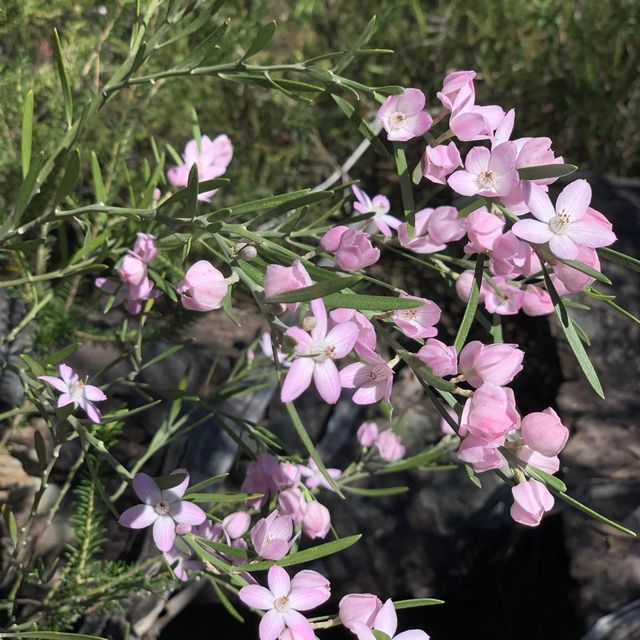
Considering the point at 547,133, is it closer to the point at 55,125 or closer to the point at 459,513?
the point at 459,513

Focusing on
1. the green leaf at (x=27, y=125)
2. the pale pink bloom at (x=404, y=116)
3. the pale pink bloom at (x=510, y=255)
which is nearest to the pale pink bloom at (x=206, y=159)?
the green leaf at (x=27, y=125)

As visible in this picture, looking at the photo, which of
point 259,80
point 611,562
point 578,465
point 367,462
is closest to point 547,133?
point 578,465

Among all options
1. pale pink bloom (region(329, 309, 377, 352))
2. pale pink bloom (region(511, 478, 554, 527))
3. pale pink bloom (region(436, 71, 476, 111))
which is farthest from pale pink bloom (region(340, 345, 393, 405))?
pale pink bloom (region(436, 71, 476, 111))

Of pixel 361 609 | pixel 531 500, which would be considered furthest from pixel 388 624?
pixel 531 500

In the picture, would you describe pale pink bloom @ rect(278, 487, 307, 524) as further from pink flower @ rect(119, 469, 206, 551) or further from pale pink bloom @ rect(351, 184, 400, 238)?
pale pink bloom @ rect(351, 184, 400, 238)

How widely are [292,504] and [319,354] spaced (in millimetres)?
242

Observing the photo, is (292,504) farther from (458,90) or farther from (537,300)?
(458,90)

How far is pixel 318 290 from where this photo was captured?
455 mm

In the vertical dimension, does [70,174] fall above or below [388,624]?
above

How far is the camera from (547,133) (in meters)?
2.04

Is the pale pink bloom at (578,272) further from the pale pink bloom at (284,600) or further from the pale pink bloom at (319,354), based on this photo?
the pale pink bloom at (284,600)

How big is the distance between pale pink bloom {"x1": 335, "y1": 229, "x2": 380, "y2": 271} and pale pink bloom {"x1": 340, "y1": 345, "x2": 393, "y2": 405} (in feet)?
0.24

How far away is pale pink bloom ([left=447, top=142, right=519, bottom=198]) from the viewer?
0.53 meters

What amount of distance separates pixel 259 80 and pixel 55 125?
1.67 feet
